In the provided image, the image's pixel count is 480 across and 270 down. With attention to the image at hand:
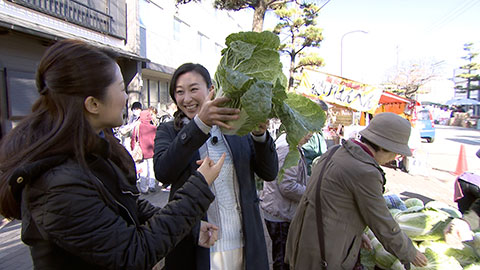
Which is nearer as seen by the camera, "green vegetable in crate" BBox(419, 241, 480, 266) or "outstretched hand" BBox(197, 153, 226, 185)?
"outstretched hand" BBox(197, 153, 226, 185)

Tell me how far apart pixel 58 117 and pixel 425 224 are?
2913mm

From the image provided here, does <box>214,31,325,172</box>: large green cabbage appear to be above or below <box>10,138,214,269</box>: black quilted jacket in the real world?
above

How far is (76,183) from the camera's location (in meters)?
0.98

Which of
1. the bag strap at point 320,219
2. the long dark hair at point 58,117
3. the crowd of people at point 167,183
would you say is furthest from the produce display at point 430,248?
the long dark hair at point 58,117

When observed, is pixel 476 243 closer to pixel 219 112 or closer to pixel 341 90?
pixel 219 112

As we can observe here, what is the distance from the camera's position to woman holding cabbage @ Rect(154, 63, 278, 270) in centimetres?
172

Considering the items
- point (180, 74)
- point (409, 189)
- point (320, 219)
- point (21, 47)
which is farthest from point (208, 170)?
point (21, 47)

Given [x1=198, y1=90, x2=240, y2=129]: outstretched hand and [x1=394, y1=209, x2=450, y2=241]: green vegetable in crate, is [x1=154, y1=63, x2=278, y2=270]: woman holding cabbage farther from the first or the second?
[x1=394, y1=209, x2=450, y2=241]: green vegetable in crate

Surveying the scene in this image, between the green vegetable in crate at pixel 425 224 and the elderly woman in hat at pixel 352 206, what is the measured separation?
0.51 m

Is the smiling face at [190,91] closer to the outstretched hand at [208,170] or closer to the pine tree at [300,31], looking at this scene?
the outstretched hand at [208,170]

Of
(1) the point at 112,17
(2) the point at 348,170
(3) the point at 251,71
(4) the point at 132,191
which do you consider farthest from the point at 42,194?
(1) the point at 112,17

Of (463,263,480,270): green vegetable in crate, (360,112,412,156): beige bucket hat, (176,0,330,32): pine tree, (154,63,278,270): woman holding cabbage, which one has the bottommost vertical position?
(463,263,480,270): green vegetable in crate

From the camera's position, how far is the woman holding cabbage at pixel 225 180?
1722 mm

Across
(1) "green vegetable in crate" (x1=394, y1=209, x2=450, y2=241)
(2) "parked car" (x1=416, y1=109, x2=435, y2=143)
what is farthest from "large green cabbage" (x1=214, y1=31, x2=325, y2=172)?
(2) "parked car" (x1=416, y1=109, x2=435, y2=143)
